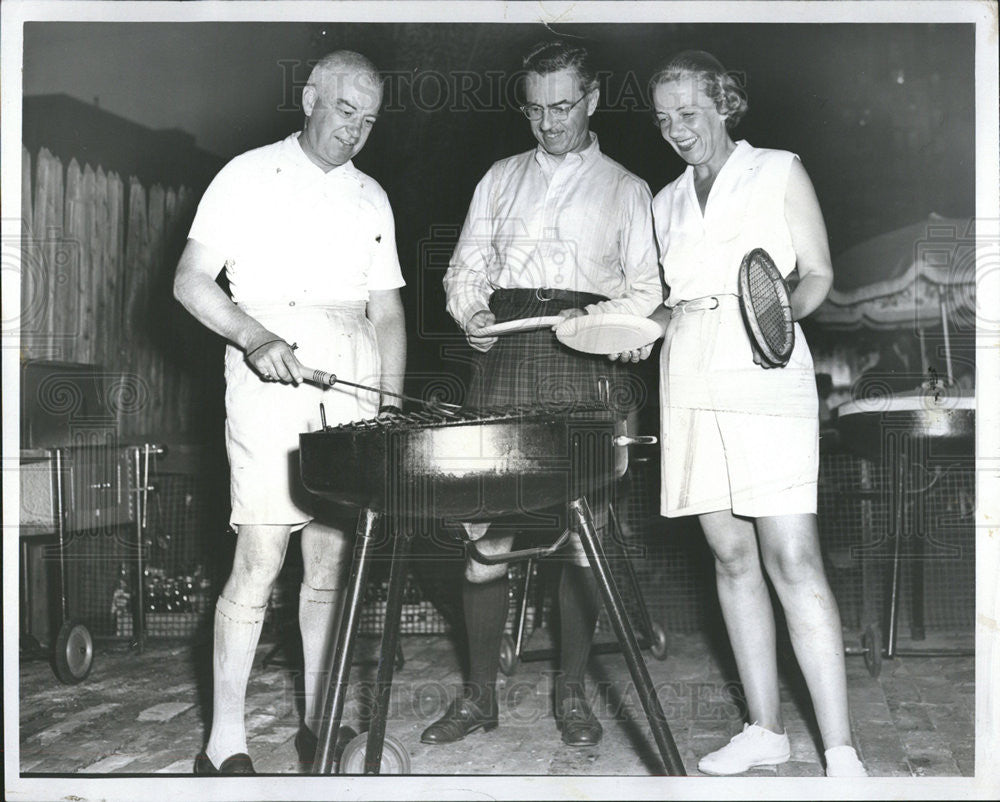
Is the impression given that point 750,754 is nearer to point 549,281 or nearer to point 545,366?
point 545,366

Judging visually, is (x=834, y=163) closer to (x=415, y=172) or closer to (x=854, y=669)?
(x=415, y=172)

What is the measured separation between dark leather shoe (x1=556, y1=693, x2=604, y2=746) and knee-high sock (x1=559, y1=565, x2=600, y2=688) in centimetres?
7

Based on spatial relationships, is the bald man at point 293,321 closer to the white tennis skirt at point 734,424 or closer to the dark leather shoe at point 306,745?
the dark leather shoe at point 306,745

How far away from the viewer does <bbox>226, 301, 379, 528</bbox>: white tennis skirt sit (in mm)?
3230

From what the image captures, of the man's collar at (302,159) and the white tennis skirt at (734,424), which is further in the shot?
the man's collar at (302,159)

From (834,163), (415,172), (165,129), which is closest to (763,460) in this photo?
(834,163)

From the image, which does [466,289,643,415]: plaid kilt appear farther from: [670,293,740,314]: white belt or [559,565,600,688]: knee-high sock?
[559,565,600,688]: knee-high sock

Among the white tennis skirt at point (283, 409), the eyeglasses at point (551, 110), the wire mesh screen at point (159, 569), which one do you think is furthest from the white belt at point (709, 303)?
the wire mesh screen at point (159, 569)

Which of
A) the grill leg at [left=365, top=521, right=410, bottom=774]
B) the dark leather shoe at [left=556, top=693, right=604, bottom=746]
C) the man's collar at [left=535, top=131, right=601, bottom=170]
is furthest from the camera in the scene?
the man's collar at [left=535, top=131, right=601, bottom=170]

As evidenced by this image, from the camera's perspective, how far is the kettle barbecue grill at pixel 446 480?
2713 mm

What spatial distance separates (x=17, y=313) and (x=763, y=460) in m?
2.48

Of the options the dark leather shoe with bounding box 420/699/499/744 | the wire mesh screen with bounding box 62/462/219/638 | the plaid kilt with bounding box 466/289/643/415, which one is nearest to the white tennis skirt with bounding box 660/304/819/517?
the plaid kilt with bounding box 466/289/643/415

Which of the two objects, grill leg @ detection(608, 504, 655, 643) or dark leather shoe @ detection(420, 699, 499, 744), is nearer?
dark leather shoe @ detection(420, 699, 499, 744)

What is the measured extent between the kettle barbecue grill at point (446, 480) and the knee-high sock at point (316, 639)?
1.47ft
